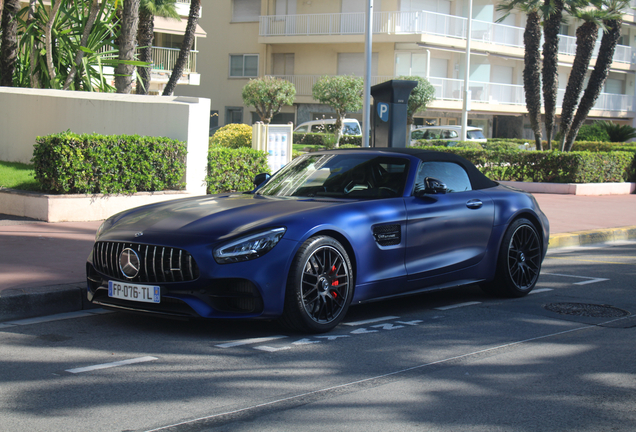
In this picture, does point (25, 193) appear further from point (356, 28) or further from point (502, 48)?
point (502, 48)

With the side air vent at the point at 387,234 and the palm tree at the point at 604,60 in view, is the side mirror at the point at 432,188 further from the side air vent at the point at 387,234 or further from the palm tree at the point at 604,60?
the palm tree at the point at 604,60

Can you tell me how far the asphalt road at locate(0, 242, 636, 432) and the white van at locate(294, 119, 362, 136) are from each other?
30260mm

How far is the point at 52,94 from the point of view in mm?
13961

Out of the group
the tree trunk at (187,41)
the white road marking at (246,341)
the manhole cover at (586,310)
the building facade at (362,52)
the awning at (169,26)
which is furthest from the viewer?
the building facade at (362,52)

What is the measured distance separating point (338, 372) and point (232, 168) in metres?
9.54

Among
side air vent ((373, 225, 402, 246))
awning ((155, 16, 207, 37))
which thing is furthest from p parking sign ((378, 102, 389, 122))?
awning ((155, 16, 207, 37))

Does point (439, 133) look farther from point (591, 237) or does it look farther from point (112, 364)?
point (112, 364)

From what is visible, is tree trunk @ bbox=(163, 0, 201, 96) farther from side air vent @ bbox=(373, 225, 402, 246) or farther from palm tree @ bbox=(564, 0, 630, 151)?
side air vent @ bbox=(373, 225, 402, 246)

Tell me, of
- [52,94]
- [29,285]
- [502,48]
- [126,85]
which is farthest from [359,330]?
[502,48]

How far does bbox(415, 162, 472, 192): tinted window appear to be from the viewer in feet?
22.5

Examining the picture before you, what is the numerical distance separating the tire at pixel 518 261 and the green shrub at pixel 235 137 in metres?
14.0

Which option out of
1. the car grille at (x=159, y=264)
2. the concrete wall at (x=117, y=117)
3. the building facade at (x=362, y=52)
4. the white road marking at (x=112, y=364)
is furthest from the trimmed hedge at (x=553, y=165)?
the building facade at (x=362, y=52)

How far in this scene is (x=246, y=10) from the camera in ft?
142

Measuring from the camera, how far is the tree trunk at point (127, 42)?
48.1ft
